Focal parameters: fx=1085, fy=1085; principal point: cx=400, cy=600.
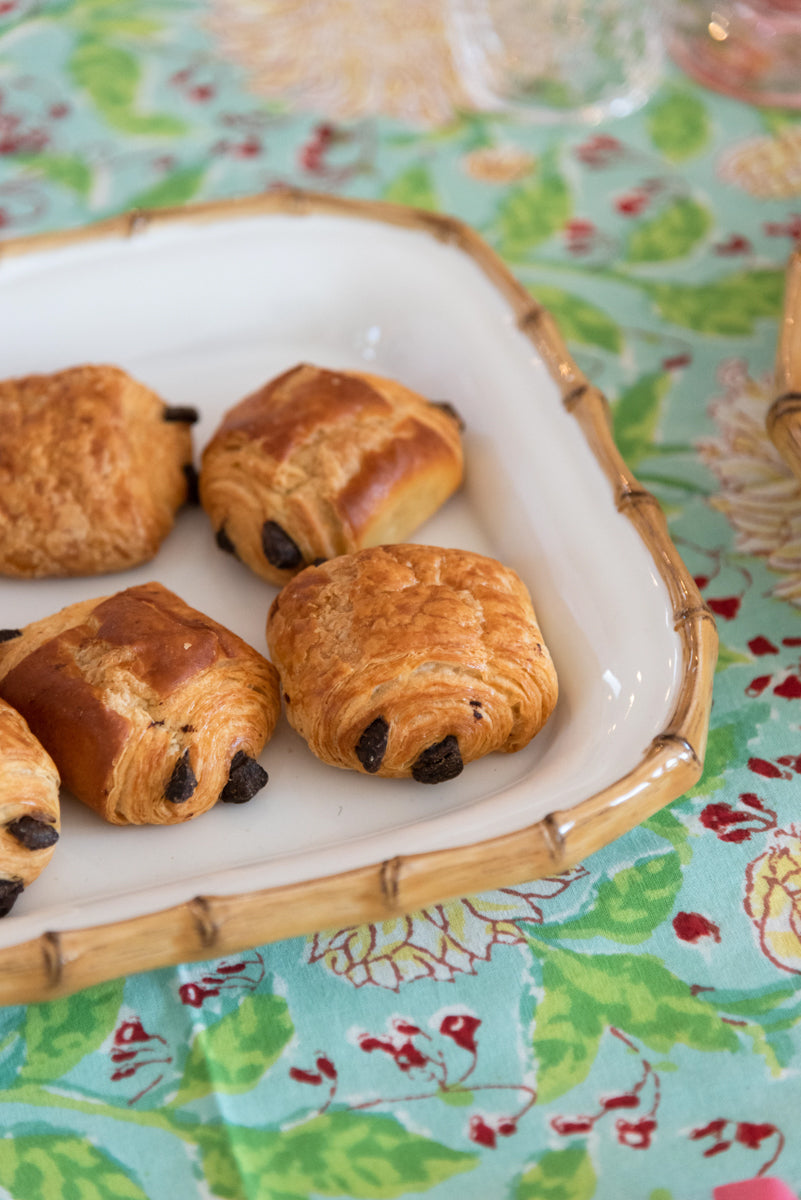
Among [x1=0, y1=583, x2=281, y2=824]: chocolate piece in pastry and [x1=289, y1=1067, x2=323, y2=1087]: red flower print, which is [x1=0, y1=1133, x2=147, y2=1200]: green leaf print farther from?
[x1=0, y1=583, x2=281, y2=824]: chocolate piece in pastry

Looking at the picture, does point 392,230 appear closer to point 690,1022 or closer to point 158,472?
point 158,472

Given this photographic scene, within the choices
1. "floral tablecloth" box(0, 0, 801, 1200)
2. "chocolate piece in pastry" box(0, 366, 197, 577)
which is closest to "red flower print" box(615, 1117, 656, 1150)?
"floral tablecloth" box(0, 0, 801, 1200)

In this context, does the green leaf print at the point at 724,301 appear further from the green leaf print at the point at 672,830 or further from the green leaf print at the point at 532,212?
the green leaf print at the point at 672,830

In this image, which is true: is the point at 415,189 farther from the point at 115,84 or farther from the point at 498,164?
the point at 115,84

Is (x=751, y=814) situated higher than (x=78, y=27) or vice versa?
(x=78, y=27)

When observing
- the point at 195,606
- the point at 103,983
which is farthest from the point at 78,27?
the point at 103,983

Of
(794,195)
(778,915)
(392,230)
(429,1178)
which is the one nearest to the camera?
(429,1178)

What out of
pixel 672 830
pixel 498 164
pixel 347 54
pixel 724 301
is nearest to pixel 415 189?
pixel 498 164
